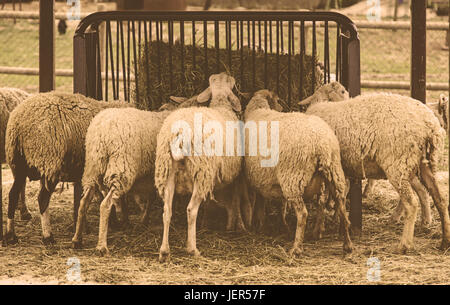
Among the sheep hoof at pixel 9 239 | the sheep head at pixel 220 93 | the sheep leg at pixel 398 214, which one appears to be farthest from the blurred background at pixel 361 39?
the sheep hoof at pixel 9 239

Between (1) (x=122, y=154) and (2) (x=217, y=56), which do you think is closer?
(1) (x=122, y=154)

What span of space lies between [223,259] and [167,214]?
0.61 meters

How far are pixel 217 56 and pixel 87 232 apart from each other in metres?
2.23

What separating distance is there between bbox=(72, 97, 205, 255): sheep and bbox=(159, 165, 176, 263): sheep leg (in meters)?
0.39

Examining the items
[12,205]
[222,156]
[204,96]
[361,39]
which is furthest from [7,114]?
[361,39]

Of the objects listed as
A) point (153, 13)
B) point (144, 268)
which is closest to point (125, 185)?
point (144, 268)

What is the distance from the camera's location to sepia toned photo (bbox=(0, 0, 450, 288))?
6121 mm

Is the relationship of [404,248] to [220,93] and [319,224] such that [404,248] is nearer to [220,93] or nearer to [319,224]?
[319,224]

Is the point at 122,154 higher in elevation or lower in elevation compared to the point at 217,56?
lower

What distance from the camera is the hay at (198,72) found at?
797cm

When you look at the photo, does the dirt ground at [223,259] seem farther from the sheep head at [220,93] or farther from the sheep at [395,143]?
the sheep head at [220,93]

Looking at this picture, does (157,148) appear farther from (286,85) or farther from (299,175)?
(286,85)

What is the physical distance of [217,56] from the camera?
7.79 m
